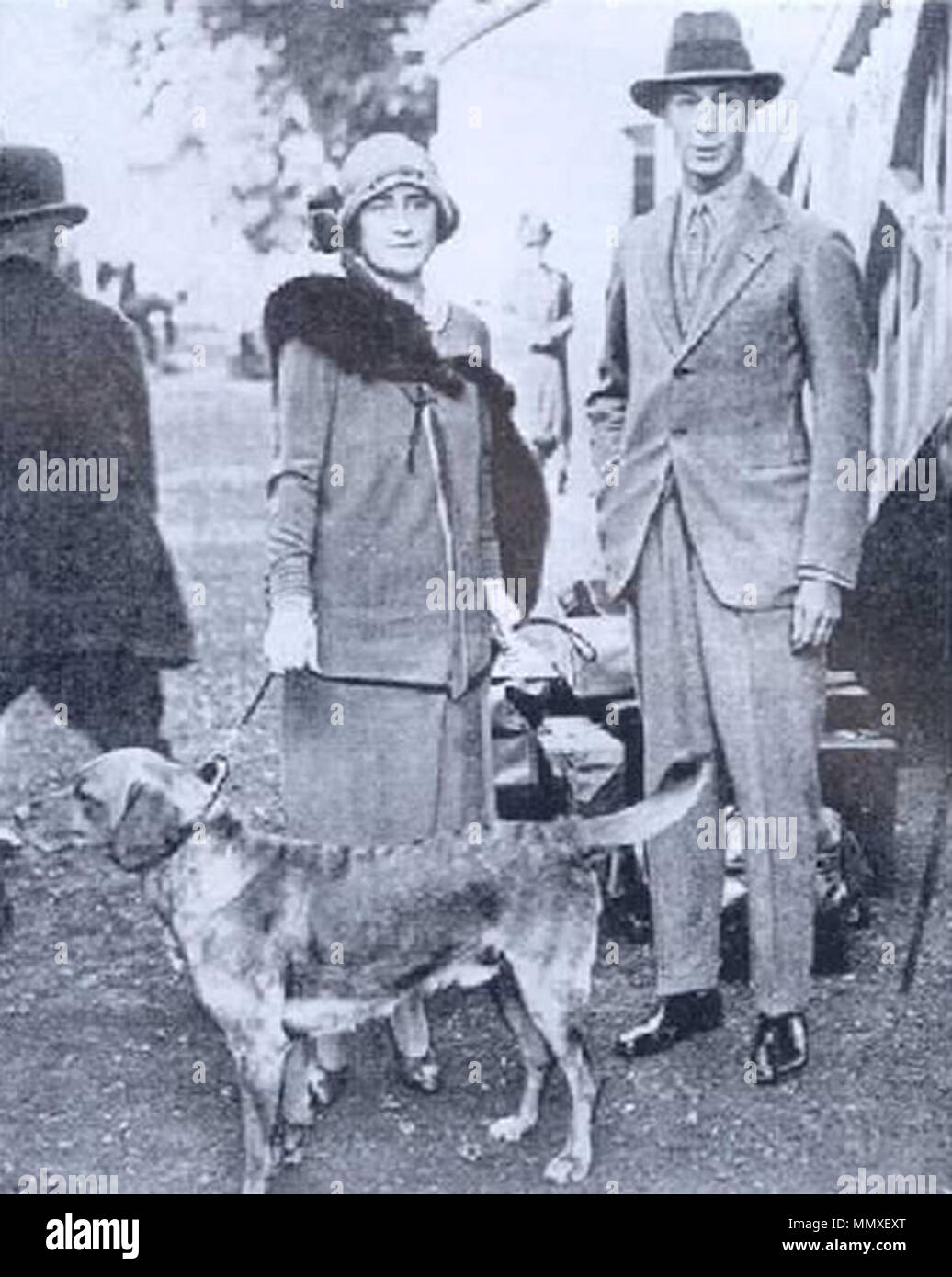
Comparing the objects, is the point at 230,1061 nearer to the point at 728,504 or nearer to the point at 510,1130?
the point at 510,1130

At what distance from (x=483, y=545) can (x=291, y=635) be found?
0.41m

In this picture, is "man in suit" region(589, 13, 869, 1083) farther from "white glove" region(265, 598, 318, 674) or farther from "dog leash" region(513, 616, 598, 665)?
"white glove" region(265, 598, 318, 674)

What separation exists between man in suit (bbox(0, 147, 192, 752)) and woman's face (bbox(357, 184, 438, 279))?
1.66ft

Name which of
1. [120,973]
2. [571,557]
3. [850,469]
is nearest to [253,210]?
[571,557]

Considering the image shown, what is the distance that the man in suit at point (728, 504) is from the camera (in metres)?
3.94

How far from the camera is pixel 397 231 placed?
3.96m

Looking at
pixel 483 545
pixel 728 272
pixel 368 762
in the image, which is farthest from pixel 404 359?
pixel 368 762

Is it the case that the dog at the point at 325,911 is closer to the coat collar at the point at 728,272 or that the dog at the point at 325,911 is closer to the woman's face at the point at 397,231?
the coat collar at the point at 728,272

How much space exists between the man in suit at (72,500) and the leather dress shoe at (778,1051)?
Result: 129cm

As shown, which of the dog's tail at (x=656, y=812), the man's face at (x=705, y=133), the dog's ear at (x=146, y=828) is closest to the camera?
the dog's ear at (x=146, y=828)

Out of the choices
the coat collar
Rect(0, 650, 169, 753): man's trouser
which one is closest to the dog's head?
Rect(0, 650, 169, 753): man's trouser

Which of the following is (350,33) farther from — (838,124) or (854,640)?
(854,640)

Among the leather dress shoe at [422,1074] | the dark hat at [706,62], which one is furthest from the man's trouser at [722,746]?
the dark hat at [706,62]

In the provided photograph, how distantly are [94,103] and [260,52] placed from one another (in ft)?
1.10
